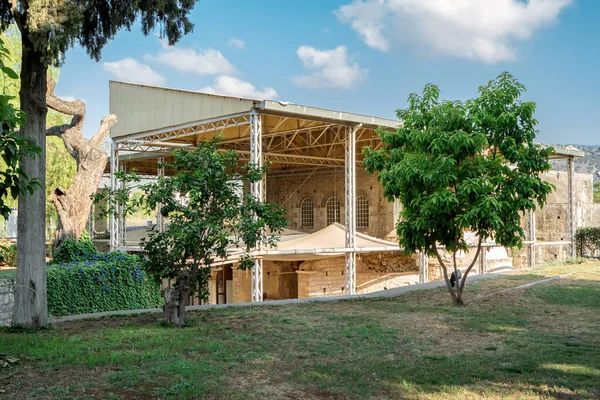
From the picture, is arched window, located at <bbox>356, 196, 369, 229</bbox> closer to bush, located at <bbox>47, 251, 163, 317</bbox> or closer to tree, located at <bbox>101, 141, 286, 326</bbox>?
bush, located at <bbox>47, 251, 163, 317</bbox>

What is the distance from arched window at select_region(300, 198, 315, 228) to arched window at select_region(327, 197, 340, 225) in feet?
3.23

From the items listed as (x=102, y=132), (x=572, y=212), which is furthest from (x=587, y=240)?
(x=102, y=132)

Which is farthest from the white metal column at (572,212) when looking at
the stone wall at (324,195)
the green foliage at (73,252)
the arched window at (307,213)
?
the green foliage at (73,252)

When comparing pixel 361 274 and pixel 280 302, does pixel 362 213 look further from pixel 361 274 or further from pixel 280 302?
pixel 280 302

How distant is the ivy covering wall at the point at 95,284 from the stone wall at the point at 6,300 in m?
0.69

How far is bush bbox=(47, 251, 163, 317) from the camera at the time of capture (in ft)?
30.6

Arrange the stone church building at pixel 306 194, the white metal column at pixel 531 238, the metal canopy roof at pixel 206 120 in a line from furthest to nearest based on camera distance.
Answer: the white metal column at pixel 531 238
the stone church building at pixel 306 194
the metal canopy roof at pixel 206 120

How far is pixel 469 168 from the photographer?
8.84 metres

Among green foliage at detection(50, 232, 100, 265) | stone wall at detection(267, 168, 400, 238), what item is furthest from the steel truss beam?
stone wall at detection(267, 168, 400, 238)

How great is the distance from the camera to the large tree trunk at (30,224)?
23.7ft

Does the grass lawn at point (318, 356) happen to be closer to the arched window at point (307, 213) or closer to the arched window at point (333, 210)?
the arched window at point (333, 210)

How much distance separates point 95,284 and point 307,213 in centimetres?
1845

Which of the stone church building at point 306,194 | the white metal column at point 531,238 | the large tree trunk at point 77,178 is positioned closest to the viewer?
the large tree trunk at point 77,178

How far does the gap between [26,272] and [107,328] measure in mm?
1331
